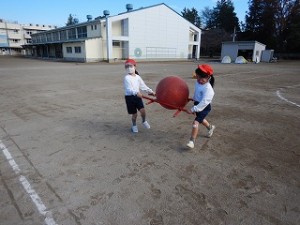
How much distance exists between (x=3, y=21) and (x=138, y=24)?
58.2 meters

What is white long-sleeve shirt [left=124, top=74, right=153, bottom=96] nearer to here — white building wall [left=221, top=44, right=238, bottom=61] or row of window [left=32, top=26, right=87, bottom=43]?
row of window [left=32, top=26, right=87, bottom=43]

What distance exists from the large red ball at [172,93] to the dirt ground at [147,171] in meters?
0.77

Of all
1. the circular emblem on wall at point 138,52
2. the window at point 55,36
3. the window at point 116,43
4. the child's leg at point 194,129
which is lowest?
the child's leg at point 194,129

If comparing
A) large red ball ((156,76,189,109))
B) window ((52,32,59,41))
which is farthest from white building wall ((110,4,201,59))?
large red ball ((156,76,189,109))

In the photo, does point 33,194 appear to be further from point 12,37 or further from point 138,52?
point 12,37

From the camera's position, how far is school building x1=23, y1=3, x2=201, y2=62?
34.3 metres

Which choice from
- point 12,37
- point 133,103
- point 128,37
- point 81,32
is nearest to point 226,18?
point 128,37

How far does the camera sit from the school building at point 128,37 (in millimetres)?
34312

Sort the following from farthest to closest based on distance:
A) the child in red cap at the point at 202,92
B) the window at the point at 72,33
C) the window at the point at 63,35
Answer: the window at the point at 63,35
the window at the point at 72,33
the child in red cap at the point at 202,92

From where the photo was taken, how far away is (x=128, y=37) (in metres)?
36.5

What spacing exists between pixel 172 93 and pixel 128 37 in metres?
34.6

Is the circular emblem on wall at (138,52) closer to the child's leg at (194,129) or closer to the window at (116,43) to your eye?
the window at (116,43)

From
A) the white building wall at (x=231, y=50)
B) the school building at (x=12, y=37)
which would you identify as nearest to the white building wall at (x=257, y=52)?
the white building wall at (x=231, y=50)

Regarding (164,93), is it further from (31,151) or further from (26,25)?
(26,25)
